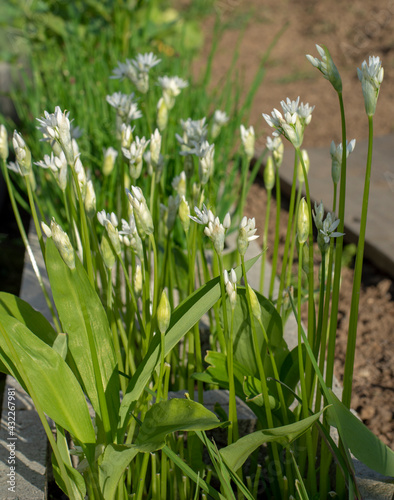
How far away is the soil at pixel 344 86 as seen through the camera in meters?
1.61

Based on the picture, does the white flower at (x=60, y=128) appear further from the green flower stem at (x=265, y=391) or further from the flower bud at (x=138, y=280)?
the green flower stem at (x=265, y=391)

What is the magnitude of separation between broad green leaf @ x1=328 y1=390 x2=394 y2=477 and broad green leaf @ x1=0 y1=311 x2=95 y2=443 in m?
0.38

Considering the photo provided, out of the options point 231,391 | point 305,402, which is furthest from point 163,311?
point 305,402

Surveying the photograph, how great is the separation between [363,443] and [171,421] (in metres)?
0.26

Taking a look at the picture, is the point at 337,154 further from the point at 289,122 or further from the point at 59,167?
the point at 59,167

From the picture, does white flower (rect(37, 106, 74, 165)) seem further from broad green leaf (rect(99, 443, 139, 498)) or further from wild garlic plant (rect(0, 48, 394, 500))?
broad green leaf (rect(99, 443, 139, 498))

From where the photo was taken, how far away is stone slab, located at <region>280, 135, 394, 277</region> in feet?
6.84

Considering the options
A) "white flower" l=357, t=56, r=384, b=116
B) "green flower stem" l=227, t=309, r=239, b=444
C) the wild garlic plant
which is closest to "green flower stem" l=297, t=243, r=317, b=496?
the wild garlic plant

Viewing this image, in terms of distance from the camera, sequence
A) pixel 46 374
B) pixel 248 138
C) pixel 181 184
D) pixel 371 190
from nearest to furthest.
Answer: pixel 46 374, pixel 181 184, pixel 248 138, pixel 371 190

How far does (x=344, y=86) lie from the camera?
4.10m

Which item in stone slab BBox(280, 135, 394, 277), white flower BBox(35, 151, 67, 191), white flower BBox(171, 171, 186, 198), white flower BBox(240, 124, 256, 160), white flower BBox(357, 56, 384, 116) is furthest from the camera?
stone slab BBox(280, 135, 394, 277)

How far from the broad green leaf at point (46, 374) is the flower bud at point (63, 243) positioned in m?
0.12

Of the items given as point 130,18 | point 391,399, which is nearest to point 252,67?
point 130,18

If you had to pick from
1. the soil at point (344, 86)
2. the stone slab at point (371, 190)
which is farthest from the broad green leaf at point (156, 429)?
the stone slab at point (371, 190)
